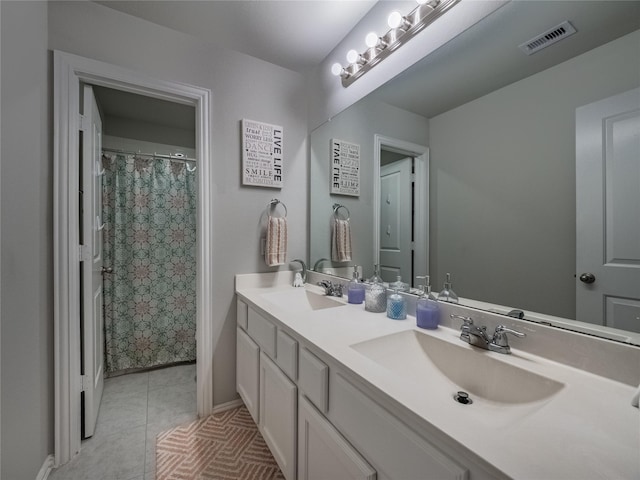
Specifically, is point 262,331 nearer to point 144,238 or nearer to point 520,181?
point 520,181

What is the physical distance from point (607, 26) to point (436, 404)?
105cm

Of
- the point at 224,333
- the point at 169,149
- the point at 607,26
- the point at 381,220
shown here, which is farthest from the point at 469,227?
the point at 169,149

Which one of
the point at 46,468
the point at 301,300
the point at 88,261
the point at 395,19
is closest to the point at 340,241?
the point at 301,300

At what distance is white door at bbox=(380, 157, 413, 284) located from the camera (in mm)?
1296

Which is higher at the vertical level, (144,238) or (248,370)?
(144,238)

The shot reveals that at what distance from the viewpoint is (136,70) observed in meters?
1.49

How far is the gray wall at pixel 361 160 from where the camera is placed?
131 cm

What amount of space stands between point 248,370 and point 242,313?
1.05 feet

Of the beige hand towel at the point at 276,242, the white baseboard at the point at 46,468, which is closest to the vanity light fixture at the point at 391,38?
the beige hand towel at the point at 276,242

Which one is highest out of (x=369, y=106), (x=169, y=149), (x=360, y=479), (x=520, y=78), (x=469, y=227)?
(x=169, y=149)

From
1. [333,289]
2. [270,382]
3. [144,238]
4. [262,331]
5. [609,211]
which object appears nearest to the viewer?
[609,211]

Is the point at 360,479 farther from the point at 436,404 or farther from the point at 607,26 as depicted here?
the point at 607,26

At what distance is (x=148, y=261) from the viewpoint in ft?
7.68

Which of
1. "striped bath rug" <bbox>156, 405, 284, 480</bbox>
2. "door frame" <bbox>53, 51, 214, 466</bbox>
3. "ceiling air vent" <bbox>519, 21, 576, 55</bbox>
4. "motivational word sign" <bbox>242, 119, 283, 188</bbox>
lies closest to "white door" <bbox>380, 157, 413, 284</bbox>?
"ceiling air vent" <bbox>519, 21, 576, 55</bbox>
